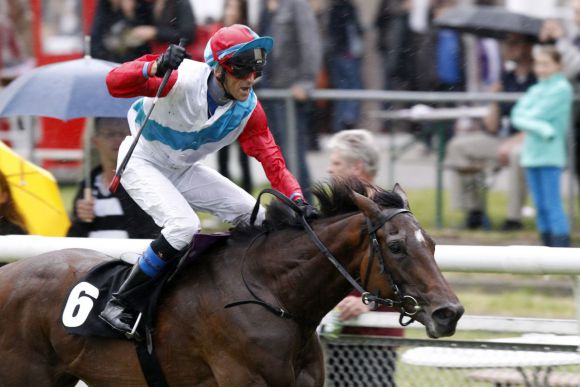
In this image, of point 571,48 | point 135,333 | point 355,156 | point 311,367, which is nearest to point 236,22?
point 571,48

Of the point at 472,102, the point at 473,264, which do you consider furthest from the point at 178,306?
the point at 472,102

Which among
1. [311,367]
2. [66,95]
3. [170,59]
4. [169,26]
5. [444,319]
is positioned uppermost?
[170,59]

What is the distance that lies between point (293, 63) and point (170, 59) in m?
4.67

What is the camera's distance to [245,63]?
15.8 ft

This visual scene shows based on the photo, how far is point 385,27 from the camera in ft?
37.2

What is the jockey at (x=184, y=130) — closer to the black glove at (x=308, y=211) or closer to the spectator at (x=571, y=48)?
the black glove at (x=308, y=211)

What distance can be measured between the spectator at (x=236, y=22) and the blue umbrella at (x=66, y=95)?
8.13 feet

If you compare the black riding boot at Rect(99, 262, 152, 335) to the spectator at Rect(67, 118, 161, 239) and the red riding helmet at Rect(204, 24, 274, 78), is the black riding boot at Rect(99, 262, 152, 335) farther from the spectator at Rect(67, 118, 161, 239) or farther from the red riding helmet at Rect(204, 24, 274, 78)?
the spectator at Rect(67, 118, 161, 239)

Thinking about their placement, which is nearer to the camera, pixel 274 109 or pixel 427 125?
pixel 274 109

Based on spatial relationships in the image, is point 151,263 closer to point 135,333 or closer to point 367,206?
point 135,333

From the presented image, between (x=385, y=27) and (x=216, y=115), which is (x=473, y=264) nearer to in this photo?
(x=216, y=115)

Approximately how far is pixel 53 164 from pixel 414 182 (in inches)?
180

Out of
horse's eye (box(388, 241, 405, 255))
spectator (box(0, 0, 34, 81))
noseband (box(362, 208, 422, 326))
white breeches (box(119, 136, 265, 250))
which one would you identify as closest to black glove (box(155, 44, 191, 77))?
white breeches (box(119, 136, 265, 250))

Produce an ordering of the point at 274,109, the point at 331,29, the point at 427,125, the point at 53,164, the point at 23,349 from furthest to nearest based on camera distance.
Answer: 1. the point at 53,164
2. the point at 331,29
3. the point at 427,125
4. the point at 274,109
5. the point at 23,349
